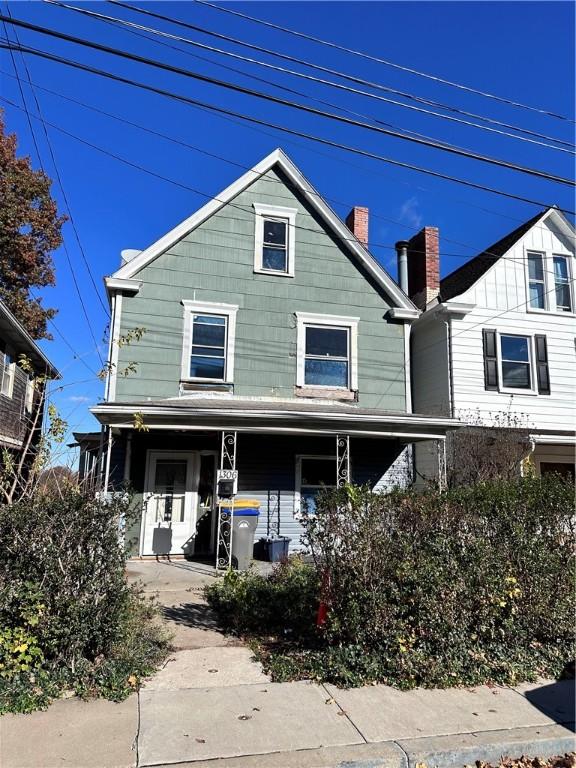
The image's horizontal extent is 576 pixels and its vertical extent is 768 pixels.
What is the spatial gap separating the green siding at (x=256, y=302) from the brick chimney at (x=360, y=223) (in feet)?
6.16

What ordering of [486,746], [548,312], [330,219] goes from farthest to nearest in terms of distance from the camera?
1. [548,312]
2. [330,219]
3. [486,746]

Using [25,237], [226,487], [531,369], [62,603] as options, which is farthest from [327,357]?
[25,237]

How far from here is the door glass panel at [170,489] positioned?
1238 centimetres

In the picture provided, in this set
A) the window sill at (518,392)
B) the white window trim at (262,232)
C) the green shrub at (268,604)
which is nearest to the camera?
the green shrub at (268,604)

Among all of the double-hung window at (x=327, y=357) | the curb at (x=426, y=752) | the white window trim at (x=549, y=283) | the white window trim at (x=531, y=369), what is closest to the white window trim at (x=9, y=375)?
the double-hung window at (x=327, y=357)

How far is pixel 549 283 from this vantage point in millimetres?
15836

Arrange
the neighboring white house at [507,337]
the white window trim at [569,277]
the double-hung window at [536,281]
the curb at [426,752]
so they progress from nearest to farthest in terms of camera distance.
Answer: the curb at [426,752] → the neighboring white house at [507,337] → the double-hung window at [536,281] → the white window trim at [569,277]

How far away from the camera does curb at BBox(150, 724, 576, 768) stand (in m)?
3.60

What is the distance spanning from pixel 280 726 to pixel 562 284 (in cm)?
1533

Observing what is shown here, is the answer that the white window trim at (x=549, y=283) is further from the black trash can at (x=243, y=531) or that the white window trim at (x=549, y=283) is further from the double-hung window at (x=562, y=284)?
the black trash can at (x=243, y=531)

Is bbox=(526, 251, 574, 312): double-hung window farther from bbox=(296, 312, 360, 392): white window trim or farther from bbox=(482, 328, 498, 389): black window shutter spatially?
bbox=(296, 312, 360, 392): white window trim

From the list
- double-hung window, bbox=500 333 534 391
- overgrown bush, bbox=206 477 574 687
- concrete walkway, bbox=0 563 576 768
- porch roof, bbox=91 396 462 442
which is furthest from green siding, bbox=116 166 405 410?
concrete walkway, bbox=0 563 576 768

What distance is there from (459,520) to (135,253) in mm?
11188

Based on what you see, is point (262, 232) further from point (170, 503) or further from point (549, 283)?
point (549, 283)
